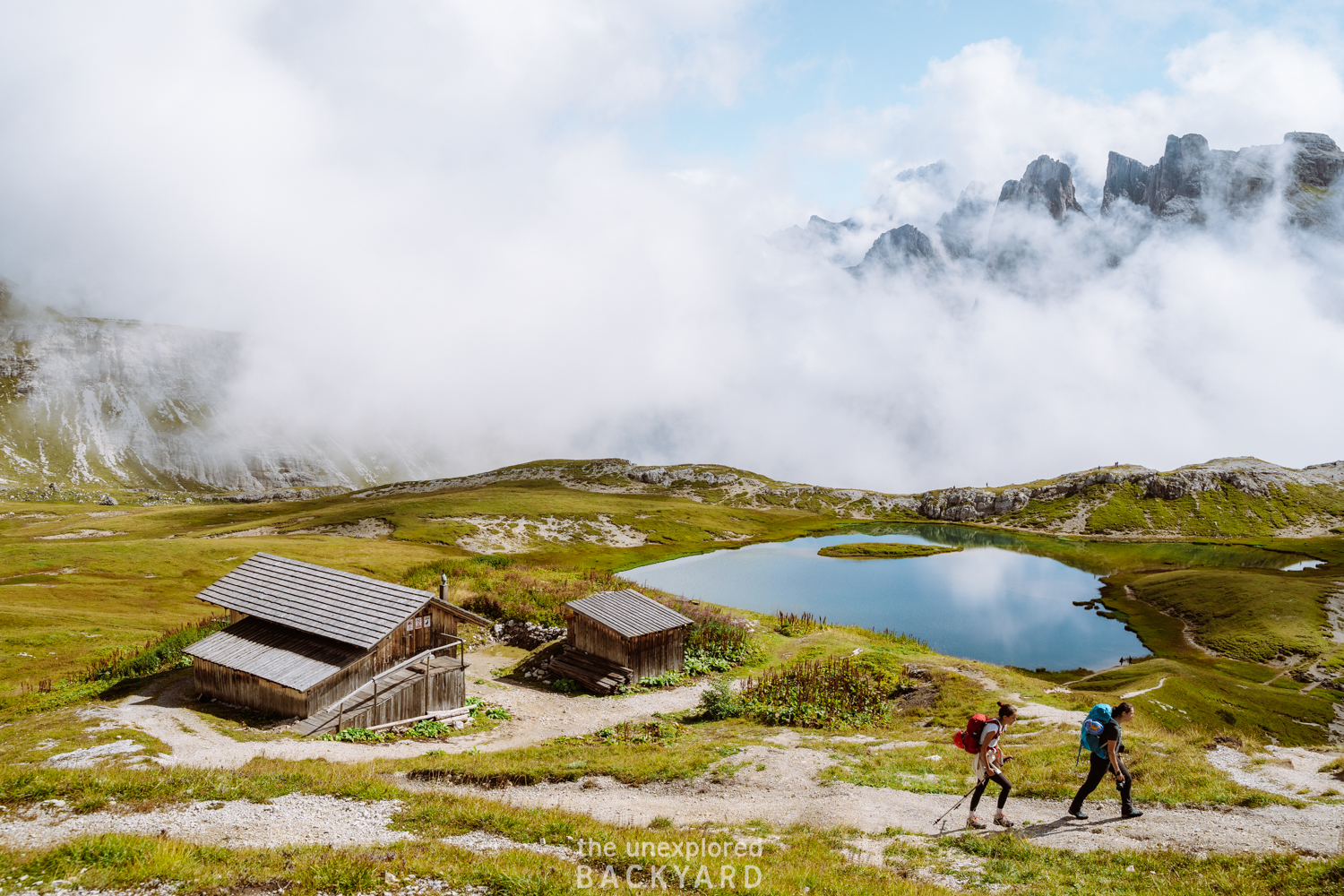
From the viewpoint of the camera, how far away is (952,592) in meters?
92.9

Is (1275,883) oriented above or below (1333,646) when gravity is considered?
above

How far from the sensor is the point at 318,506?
17712cm

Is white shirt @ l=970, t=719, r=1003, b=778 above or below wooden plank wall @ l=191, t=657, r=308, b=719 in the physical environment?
above

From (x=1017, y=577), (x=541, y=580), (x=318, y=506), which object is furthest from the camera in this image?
(x=318, y=506)

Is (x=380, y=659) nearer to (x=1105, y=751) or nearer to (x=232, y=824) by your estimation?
(x=232, y=824)

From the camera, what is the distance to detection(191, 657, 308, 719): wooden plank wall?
28.7 m

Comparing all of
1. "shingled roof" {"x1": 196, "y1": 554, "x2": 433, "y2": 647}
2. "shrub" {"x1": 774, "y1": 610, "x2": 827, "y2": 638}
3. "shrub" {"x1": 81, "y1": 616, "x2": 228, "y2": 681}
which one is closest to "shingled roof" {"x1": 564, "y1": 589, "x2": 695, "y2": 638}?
"shingled roof" {"x1": 196, "y1": 554, "x2": 433, "y2": 647}

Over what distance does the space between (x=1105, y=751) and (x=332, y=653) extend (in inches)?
1212

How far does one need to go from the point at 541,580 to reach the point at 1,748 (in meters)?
35.1

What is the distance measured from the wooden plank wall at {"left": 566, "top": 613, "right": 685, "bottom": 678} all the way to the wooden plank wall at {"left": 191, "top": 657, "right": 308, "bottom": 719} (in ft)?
54.3

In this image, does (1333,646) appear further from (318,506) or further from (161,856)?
(318,506)

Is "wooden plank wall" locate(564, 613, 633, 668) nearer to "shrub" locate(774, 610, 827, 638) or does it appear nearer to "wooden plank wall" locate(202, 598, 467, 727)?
"wooden plank wall" locate(202, 598, 467, 727)

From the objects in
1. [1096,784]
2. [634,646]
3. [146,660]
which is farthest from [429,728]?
[1096,784]

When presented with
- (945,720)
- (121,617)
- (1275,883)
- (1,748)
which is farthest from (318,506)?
(1275,883)
